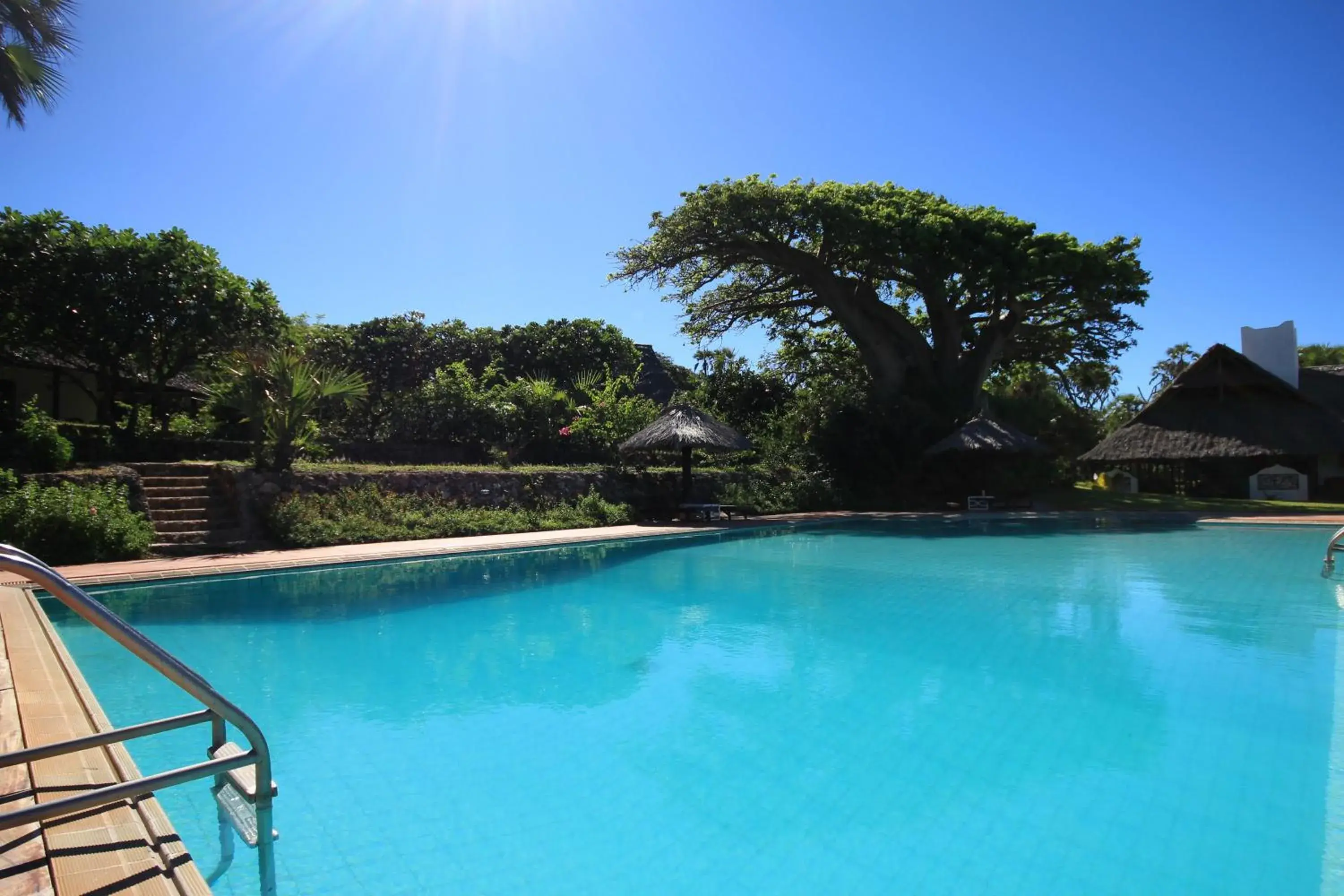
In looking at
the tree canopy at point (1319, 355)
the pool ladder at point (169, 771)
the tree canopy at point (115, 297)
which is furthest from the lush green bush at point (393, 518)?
the tree canopy at point (1319, 355)

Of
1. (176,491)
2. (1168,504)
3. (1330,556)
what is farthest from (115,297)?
(1168,504)

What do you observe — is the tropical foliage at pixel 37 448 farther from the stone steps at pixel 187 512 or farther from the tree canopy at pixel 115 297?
the tree canopy at pixel 115 297

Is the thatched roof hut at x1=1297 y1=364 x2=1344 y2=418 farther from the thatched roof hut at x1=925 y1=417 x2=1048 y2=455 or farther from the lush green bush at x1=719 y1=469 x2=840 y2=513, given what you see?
the lush green bush at x1=719 y1=469 x2=840 y2=513

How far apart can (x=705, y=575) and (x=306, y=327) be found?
19.5 m

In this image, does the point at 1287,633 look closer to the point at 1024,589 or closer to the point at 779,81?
the point at 1024,589

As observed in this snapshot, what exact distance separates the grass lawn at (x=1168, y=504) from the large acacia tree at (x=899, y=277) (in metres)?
3.87

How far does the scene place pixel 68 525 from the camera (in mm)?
10289

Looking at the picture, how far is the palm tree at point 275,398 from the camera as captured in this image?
538 inches

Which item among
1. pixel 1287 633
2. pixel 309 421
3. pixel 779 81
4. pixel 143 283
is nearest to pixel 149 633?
pixel 309 421

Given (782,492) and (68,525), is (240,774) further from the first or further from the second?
(782,492)

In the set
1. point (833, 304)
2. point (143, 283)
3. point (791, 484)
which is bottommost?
point (791, 484)

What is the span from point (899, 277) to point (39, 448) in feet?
68.9

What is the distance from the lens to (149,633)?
24.9 ft

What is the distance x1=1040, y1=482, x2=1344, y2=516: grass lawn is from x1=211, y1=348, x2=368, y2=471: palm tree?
18667 mm
